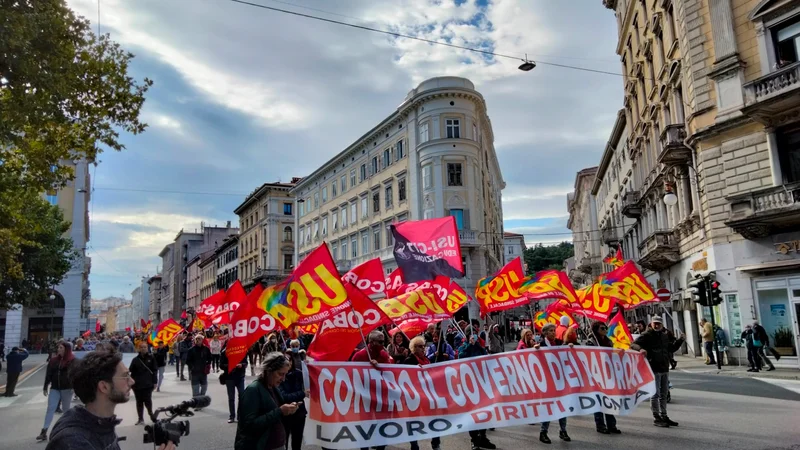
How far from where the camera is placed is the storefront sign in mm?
18828

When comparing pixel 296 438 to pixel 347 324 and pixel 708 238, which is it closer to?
pixel 347 324

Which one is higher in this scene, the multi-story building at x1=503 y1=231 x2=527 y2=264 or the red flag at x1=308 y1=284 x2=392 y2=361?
the multi-story building at x1=503 y1=231 x2=527 y2=264

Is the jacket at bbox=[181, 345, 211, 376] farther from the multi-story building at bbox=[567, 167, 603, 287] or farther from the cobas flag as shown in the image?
the multi-story building at bbox=[567, 167, 603, 287]

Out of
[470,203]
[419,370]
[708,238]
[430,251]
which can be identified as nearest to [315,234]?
[470,203]

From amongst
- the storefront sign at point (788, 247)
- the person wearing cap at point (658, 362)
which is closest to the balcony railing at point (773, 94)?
the storefront sign at point (788, 247)

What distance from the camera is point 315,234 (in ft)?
190

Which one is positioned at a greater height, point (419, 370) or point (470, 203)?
point (470, 203)

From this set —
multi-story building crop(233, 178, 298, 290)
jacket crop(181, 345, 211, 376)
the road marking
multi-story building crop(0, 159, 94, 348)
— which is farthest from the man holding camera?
multi-story building crop(233, 178, 298, 290)

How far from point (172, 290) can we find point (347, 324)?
118279 mm

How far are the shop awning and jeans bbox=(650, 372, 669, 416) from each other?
502 inches

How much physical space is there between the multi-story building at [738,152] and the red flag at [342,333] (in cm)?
1669

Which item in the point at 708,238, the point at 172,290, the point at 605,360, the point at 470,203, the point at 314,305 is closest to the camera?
the point at 314,305

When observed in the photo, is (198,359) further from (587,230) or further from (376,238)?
(587,230)

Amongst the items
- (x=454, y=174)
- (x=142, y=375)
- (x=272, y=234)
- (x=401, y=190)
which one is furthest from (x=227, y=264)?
(x=142, y=375)
